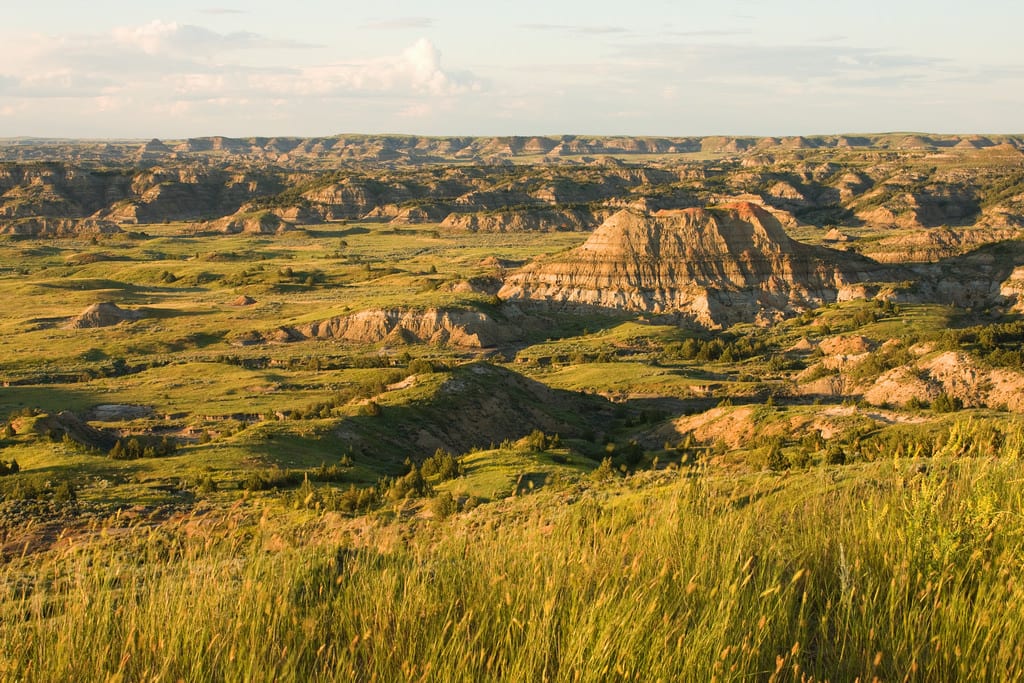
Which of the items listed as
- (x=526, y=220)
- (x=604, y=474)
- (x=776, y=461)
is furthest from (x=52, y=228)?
(x=776, y=461)

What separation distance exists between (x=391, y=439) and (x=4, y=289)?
73.8 m

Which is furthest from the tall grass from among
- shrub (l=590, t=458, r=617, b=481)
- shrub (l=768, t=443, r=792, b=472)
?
shrub (l=590, t=458, r=617, b=481)

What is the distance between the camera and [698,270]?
85.6m

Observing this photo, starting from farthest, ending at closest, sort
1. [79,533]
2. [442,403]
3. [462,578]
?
[442,403] → [79,533] → [462,578]

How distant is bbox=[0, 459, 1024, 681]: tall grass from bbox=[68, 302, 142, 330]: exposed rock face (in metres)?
73.4

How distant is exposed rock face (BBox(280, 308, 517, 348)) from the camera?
72.2 m

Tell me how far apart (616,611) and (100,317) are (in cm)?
7718

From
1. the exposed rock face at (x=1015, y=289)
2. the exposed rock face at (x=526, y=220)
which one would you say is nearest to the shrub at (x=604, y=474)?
the exposed rock face at (x=1015, y=289)

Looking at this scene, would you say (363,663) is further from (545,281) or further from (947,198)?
(947,198)

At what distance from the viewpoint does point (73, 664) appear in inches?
225

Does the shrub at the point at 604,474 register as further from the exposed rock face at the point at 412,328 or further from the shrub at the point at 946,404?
the exposed rock face at the point at 412,328

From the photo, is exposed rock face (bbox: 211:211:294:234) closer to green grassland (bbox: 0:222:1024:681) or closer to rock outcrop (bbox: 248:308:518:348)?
green grassland (bbox: 0:222:1024:681)

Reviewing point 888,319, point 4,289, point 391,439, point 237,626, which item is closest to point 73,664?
point 237,626

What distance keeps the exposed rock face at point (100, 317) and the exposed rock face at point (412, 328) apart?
618 inches
